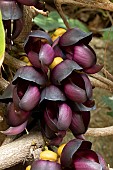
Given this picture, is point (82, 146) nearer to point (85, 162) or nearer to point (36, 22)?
point (85, 162)

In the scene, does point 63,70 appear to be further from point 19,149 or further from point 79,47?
point 19,149

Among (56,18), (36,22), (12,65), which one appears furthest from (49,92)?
(56,18)

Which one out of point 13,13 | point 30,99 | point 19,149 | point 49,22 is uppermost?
point 13,13

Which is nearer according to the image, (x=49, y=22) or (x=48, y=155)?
(x=48, y=155)

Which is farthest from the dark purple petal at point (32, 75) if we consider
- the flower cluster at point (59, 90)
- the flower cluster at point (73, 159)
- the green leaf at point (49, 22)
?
the green leaf at point (49, 22)

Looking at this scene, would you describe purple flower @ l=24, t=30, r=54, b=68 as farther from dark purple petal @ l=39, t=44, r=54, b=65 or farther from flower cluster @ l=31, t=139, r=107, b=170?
flower cluster @ l=31, t=139, r=107, b=170

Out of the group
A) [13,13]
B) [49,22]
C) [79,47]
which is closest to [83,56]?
[79,47]

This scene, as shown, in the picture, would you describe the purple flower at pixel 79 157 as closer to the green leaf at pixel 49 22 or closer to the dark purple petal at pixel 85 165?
the dark purple petal at pixel 85 165

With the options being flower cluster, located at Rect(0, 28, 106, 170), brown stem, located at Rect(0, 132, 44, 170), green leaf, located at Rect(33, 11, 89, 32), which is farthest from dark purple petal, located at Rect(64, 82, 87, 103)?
green leaf, located at Rect(33, 11, 89, 32)
